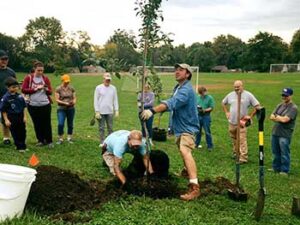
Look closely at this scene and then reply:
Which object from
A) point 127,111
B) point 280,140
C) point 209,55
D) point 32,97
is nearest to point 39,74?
point 32,97

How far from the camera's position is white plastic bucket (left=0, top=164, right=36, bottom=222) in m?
4.85

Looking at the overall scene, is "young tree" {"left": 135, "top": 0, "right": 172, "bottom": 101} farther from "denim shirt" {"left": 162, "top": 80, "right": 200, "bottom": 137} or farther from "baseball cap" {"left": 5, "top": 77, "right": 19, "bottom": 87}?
"baseball cap" {"left": 5, "top": 77, "right": 19, "bottom": 87}

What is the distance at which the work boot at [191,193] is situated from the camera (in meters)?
6.24

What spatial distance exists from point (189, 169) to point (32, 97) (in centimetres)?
472

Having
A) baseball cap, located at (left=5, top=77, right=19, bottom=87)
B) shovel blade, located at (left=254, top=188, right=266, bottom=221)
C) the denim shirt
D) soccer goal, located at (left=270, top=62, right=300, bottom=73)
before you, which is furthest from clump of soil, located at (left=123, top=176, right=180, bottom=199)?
soccer goal, located at (left=270, top=62, right=300, bottom=73)

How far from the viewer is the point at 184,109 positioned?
21.2 feet

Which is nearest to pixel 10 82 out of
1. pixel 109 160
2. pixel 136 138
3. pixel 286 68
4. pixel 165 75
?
pixel 109 160

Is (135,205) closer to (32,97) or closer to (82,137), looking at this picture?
(32,97)

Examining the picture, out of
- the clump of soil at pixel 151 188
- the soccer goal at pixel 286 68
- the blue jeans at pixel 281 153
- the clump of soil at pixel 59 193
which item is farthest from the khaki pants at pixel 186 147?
the soccer goal at pixel 286 68

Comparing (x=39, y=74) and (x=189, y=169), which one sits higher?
(x=39, y=74)

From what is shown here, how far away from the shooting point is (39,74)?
945 centimetres

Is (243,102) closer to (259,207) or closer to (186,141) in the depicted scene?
(186,141)

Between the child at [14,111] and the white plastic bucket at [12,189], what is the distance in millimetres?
4161

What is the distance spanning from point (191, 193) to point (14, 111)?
15.1ft
